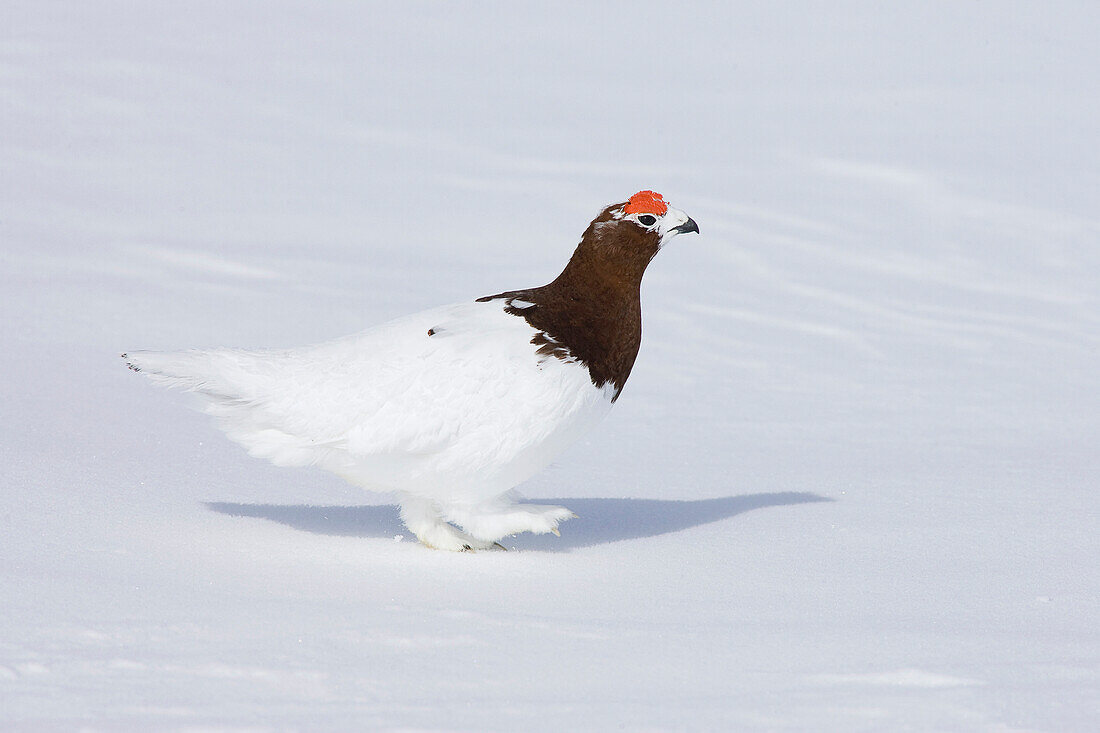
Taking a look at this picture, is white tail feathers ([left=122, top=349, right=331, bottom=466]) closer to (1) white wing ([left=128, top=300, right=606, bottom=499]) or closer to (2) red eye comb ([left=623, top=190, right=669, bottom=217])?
(1) white wing ([left=128, top=300, right=606, bottom=499])

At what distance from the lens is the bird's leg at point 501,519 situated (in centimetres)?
495

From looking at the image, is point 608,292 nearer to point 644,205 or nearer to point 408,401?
point 644,205

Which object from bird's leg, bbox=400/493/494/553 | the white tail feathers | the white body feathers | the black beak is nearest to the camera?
the white body feathers

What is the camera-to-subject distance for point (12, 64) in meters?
14.0

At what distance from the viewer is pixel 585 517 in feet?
18.8

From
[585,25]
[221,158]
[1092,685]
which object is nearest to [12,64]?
[221,158]

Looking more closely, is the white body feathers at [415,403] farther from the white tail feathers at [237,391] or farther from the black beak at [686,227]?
the black beak at [686,227]

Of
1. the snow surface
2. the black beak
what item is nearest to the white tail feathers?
the snow surface

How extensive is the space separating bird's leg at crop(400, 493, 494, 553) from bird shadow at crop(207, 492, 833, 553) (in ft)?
0.62

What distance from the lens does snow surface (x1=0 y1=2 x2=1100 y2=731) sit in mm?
3627

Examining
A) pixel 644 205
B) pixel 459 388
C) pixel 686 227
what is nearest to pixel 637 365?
pixel 686 227

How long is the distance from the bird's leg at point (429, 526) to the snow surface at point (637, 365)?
0.11 metres

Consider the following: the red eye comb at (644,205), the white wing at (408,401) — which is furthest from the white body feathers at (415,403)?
the red eye comb at (644,205)

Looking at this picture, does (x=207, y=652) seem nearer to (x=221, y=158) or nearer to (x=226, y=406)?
(x=226, y=406)
